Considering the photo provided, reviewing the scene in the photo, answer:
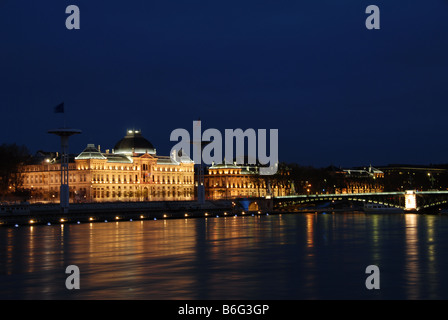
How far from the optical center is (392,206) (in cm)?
13212

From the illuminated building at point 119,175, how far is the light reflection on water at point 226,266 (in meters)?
92.8

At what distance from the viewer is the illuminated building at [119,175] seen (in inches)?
6181

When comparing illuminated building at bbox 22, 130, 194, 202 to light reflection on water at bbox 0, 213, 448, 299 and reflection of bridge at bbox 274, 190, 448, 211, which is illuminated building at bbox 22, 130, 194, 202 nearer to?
reflection of bridge at bbox 274, 190, 448, 211

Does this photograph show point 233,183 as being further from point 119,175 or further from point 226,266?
point 226,266

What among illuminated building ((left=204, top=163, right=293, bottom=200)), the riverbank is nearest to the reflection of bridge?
the riverbank

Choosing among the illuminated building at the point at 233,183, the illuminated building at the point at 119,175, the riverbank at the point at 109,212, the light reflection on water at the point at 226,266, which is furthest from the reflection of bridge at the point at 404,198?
the light reflection on water at the point at 226,266

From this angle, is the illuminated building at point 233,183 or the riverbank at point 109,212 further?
the illuminated building at point 233,183

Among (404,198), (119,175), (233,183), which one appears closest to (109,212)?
(119,175)

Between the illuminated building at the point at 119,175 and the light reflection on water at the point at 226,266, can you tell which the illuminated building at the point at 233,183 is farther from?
the light reflection on water at the point at 226,266

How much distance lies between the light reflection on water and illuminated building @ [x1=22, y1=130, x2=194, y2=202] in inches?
3654

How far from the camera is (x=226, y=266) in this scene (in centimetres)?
4022
